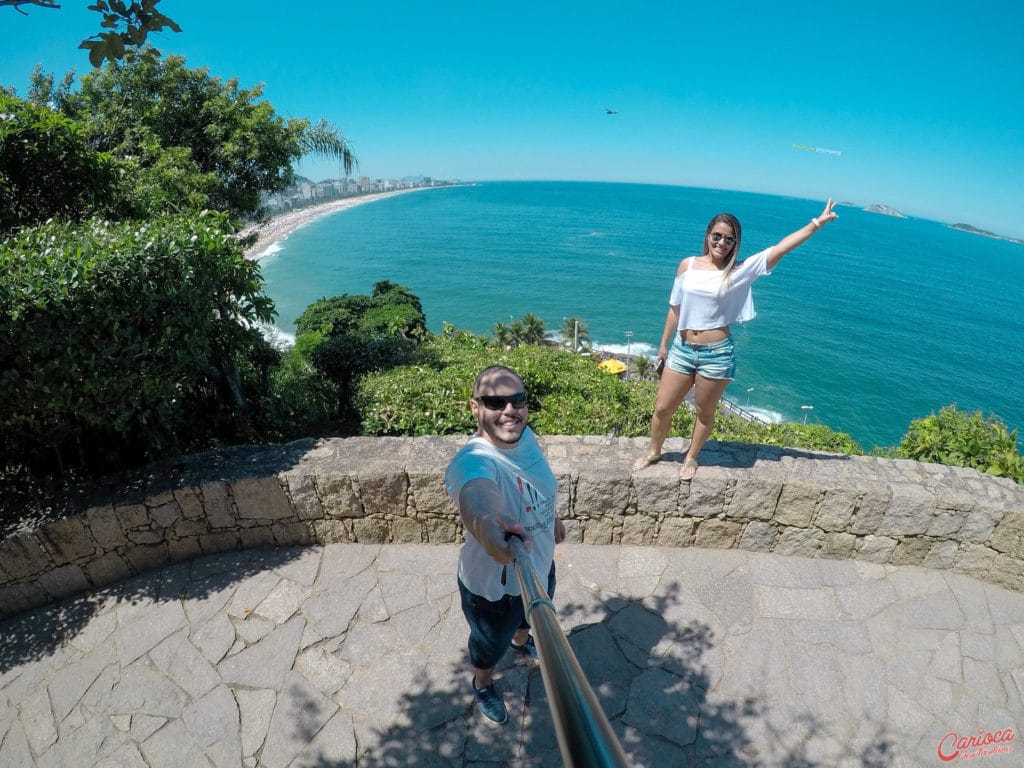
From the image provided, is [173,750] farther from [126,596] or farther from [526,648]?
[526,648]

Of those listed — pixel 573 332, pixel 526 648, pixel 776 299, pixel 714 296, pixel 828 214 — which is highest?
pixel 828 214

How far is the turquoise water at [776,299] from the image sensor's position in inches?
2128

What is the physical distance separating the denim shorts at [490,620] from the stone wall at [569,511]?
1448 mm

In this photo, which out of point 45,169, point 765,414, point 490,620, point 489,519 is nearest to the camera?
point 489,519

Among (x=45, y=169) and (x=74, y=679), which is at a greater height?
(x=45, y=169)

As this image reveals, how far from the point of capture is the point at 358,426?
20.3 feet

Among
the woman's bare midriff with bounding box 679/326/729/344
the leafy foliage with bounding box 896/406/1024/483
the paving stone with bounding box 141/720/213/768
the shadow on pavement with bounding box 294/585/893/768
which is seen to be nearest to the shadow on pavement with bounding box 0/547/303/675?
the paving stone with bounding box 141/720/213/768

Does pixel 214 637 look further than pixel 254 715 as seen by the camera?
Yes

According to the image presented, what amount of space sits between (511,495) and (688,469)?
2240 millimetres

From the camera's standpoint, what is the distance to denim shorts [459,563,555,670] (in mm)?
2559

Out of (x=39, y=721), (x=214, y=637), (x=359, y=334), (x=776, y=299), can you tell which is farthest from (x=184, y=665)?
(x=776, y=299)

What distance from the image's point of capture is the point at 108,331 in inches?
141

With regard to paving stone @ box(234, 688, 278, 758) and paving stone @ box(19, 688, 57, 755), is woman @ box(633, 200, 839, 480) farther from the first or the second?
paving stone @ box(19, 688, 57, 755)

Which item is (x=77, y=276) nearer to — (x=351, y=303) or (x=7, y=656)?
(x=7, y=656)
